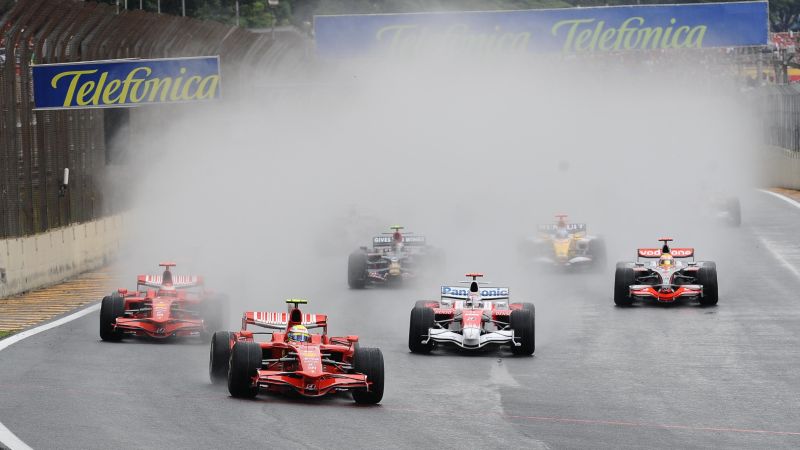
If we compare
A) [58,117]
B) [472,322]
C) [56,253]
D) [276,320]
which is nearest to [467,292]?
[472,322]

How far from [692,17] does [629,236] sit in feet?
59.1

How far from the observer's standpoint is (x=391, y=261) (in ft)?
94.2

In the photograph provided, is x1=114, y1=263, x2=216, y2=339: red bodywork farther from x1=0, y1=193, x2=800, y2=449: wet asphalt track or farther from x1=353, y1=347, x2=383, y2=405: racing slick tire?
x1=353, y1=347, x2=383, y2=405: racing slick tire

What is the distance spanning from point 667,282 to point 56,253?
10.5 m

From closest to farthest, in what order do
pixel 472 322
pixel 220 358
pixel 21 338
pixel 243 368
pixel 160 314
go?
1. pixel 243 368
2. pixel 220 358
3. pixel 472 322
4. pixel 160 314
5. pixel 21 338

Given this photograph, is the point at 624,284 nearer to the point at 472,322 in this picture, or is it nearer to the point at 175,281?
the point at 472,322

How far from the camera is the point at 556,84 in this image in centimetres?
6512

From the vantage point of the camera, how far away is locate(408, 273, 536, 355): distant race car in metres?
19.4

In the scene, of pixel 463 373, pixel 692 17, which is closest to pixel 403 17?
pixel 692 17

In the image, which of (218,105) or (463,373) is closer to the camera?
(463,373)

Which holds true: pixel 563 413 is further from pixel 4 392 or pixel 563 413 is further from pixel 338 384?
pixel 4 392

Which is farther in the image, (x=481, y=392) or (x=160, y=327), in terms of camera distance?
(x=160, y=327)

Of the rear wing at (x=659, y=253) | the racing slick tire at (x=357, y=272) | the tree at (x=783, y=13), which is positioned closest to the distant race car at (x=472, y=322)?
the rear wing at (x=659, y=253)

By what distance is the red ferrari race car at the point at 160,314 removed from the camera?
1994 cm
